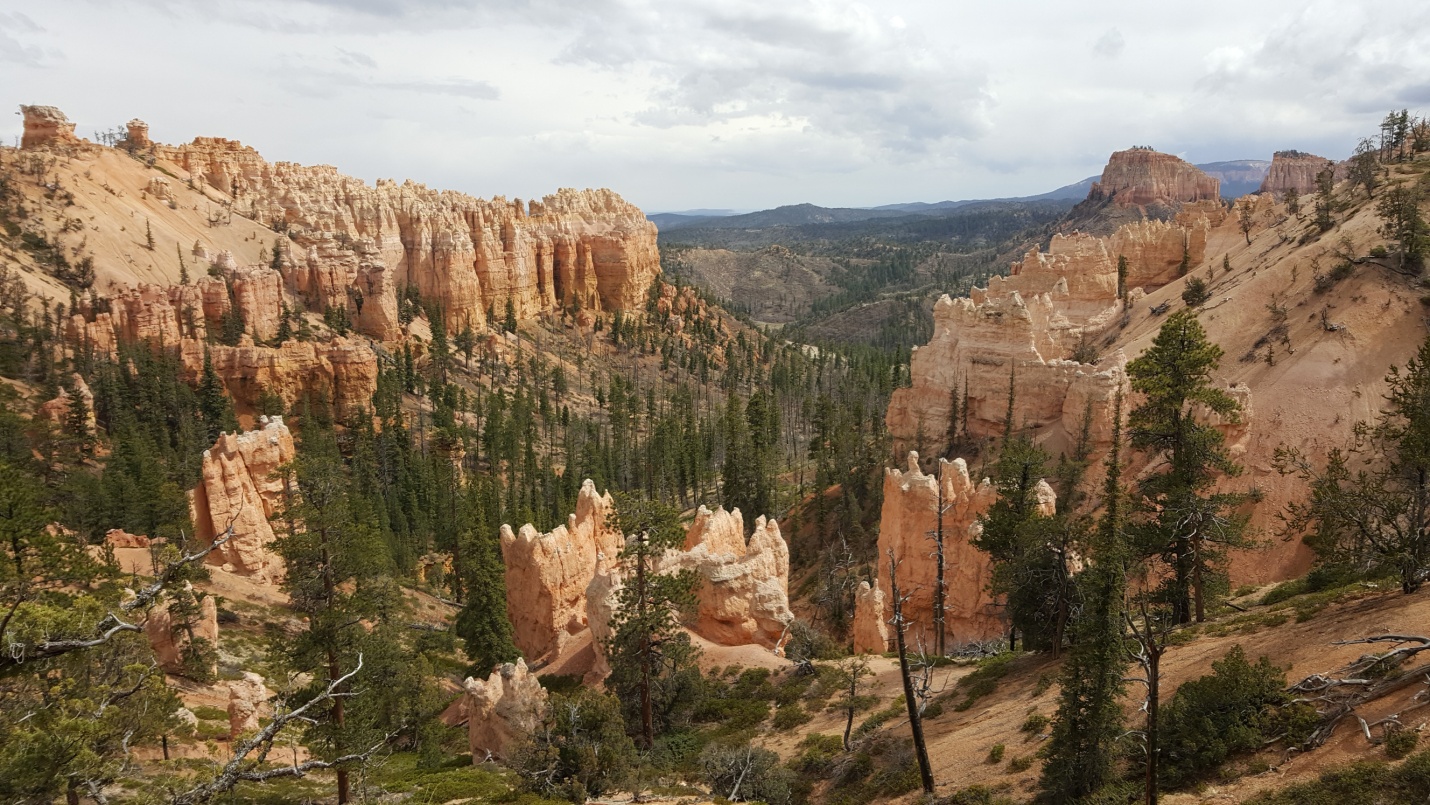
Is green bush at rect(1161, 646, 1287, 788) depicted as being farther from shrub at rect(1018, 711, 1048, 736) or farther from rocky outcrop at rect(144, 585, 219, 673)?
rocky outcrop at rect(144, 585, 219, 673)

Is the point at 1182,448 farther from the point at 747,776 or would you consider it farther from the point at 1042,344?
the point at 1042,344

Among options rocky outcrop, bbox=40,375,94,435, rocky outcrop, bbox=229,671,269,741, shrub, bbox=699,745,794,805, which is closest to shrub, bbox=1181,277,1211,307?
shrub, bbox=699,745,794,805

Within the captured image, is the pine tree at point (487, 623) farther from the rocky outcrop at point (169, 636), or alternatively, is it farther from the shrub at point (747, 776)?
the shrub at point (747, 776)

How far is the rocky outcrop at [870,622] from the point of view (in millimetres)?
32719

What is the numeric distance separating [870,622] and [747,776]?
44.1 feet

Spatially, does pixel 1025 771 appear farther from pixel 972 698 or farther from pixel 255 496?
pixel 255 496

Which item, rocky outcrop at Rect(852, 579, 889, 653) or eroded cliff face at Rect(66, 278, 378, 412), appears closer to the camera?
rocky outcrop at Rect(852, 579, 889, 653)

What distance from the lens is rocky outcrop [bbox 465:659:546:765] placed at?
2447cm

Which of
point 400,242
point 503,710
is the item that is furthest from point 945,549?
point 400,242

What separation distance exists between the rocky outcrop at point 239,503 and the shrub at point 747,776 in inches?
1251

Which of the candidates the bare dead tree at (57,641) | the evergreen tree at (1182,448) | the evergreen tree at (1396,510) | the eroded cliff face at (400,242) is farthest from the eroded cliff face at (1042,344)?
the eroded cliff face at (400,242)

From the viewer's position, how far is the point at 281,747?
2659 cm

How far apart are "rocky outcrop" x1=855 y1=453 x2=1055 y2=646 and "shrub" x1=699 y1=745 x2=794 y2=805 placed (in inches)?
510

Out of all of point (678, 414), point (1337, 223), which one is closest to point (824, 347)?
point (678, 414)
